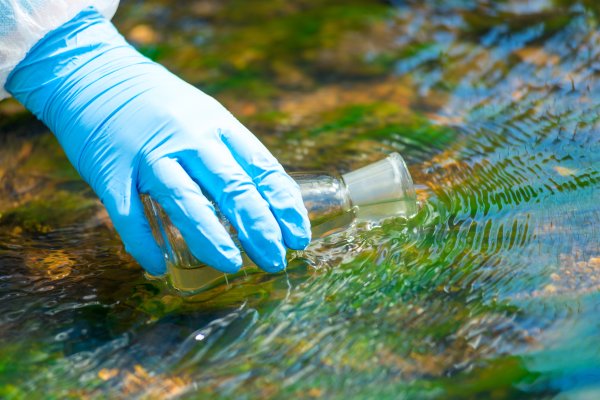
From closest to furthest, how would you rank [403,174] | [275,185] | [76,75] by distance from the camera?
[275,185] < [403,174] < [76,75]

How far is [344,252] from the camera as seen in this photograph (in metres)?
2.49

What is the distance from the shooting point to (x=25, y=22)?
104 inches

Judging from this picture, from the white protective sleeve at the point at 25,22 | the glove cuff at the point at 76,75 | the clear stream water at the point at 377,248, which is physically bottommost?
the clear stream water at the point at 377,248

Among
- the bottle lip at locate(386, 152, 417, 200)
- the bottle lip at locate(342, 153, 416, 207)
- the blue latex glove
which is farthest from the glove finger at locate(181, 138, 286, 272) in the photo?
the bottle lip at locate(386, 152, 417, 200)

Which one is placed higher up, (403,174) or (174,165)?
(174,165)

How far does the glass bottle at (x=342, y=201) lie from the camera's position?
238 centimetres

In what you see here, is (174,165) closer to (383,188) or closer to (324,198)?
(324,198)

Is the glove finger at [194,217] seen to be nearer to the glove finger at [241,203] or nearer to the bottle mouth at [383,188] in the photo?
the glove finger at [241,203]

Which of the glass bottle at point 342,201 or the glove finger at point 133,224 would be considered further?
the glass bottle at point 342,201

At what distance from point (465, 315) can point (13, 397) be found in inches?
50.6

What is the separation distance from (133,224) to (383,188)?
32.8 inches

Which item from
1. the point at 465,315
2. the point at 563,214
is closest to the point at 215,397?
the point at 465,315

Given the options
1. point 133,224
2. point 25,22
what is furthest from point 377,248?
point 25,22

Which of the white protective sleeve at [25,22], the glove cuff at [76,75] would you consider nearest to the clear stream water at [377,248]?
the glove cuff at [76,75]
